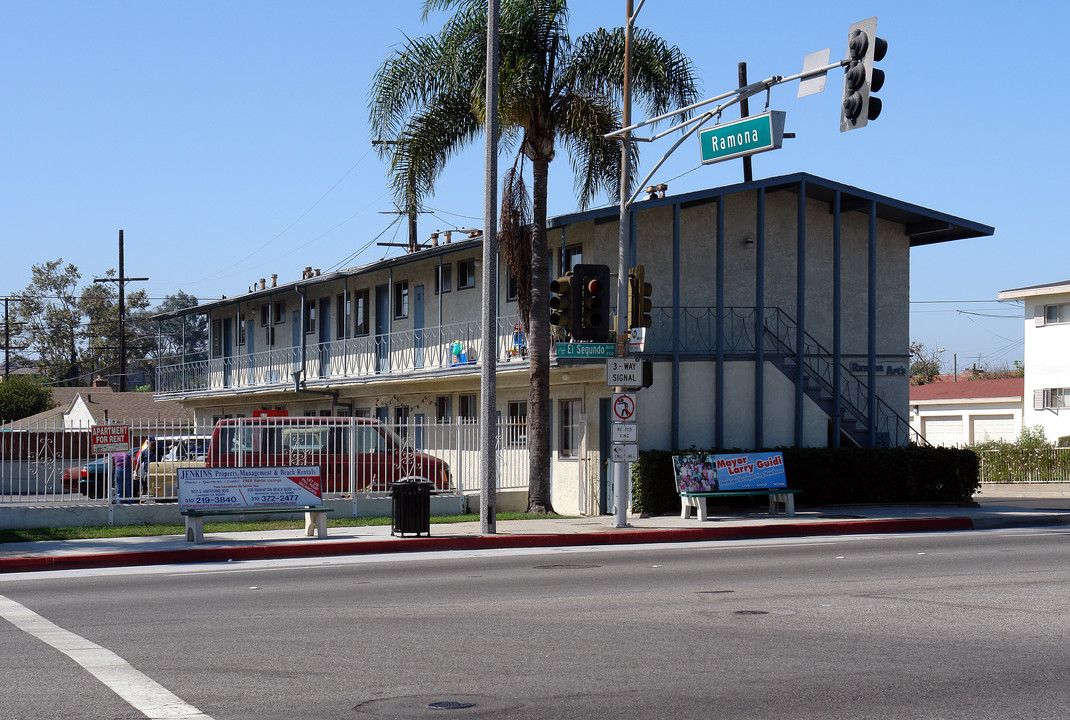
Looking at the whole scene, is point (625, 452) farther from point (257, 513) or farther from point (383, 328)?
point (383, 328)

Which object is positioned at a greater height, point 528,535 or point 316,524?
point 316,524

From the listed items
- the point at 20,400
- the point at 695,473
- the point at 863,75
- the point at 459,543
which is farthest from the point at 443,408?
the point at 20,400

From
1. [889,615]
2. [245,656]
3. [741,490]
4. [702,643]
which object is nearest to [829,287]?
[741,490]

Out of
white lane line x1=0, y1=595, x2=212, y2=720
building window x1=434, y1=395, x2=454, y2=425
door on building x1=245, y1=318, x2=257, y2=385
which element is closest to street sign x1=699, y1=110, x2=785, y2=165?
white lane line x1=0, y1=595, x2=212, y2=720

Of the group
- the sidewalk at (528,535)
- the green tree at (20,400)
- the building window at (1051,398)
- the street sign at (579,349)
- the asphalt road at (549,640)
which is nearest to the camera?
the asphalt road at (549,640)

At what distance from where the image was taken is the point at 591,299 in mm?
18578

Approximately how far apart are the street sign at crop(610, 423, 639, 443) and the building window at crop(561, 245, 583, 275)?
651 centimetres

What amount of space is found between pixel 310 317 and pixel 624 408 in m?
21.3

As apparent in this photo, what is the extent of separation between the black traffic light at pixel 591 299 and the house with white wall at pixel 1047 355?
93.4 feet

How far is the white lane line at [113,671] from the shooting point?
22.8 ft

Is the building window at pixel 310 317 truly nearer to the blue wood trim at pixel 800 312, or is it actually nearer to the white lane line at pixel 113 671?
the blue wood trim at pixel 800 312

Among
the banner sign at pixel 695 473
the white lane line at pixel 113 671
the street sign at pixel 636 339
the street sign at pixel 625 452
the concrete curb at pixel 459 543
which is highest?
the street sign at pixel 636 339

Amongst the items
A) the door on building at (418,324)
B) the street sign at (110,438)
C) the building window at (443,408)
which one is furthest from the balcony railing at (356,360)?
the street sign at (110,438)

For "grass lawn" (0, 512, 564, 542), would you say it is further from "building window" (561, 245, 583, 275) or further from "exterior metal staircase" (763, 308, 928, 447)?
"exterior metal staircase" (763, 308, 928, 447)
